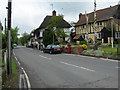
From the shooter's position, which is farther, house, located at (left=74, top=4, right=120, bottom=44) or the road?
house, located at (left=74, top=4, right=120, bottom=44)

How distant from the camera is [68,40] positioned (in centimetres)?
5469

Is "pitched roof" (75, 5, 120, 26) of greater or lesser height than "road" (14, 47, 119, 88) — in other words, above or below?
above

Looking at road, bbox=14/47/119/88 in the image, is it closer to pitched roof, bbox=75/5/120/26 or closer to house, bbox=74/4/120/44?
house, bbox=74/4/120/44

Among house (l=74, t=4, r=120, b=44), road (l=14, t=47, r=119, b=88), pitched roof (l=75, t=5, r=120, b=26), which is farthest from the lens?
pitched roof (l=75, t=5, r=120, b=26)

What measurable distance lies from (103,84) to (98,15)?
38.2 meters

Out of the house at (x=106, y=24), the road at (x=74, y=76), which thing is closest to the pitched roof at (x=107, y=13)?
the house at (x=106, y=24)

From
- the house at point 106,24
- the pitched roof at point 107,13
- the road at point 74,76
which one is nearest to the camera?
the road at point 74,76

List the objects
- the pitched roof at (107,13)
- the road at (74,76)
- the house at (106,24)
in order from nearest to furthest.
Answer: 1. the road at (74,76)
2. the house at (106,24)
3. the pitched roof at (107,13)

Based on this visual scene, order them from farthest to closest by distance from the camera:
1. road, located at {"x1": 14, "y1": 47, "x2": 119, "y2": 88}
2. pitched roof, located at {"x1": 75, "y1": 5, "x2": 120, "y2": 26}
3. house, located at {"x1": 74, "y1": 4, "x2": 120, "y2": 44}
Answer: pitched roof, located at {"x1": 75, "y1": 5, "x2": 120, "y2": 26} < house, located at {"x1": 74, "y1": 4, "x2": 120, "y2": 44} < road, located at {"x1": 14, "y1": 47, "x2": 119, "y2": 88}

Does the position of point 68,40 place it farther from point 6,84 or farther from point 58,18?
point 6,84

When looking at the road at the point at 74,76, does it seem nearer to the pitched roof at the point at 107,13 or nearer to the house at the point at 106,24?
the house at the point at 106,24

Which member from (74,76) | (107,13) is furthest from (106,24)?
(74,76)

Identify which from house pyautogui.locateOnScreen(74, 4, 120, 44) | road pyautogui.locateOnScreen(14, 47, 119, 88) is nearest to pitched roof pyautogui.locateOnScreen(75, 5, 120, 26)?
house pyautogui.locateOnScreen(74, 4, 120, 44)

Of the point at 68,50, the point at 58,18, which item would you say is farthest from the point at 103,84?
the point at 58,18
